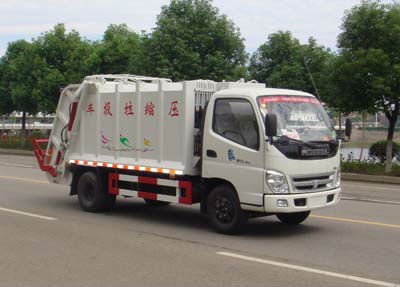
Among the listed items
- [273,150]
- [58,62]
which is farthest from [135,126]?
[58,62]

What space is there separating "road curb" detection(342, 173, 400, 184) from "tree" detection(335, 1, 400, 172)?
995 millimetres

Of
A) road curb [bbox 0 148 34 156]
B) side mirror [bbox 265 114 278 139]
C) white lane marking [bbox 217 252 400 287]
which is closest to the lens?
white lane marking [bbox 217 252 400 287]

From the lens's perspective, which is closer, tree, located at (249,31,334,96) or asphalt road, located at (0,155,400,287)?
asphalt road, located at (0,155,400,287)

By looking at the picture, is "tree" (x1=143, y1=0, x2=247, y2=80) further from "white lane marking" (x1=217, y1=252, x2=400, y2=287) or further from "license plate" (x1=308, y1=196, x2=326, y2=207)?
"white lane marking" (x1=217, y1=252, x2=400, y2=287)

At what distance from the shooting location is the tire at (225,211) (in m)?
8.80

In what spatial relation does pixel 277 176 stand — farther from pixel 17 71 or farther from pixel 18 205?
pixel 17 71

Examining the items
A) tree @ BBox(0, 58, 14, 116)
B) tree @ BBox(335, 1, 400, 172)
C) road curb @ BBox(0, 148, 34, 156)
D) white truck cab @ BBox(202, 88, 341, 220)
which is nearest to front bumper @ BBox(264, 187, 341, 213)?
white truck cab @ BBox(202, 88, 341, 220)

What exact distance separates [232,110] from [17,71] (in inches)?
1206

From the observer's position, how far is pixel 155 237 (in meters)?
8.82

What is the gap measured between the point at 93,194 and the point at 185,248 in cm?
386

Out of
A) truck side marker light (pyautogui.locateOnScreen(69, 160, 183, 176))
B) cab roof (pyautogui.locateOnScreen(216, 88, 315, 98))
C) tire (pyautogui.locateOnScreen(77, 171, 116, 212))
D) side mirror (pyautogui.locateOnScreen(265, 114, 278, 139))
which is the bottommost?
tire (pyautogui.locateOnScreen(77, 171, 116, 212))

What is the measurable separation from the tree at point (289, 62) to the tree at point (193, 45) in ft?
3.07

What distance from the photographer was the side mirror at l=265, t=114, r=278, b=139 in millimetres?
8148

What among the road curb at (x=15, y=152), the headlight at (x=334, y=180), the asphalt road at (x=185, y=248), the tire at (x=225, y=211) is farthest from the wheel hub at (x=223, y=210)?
the road curb at (x=15, y=152)
